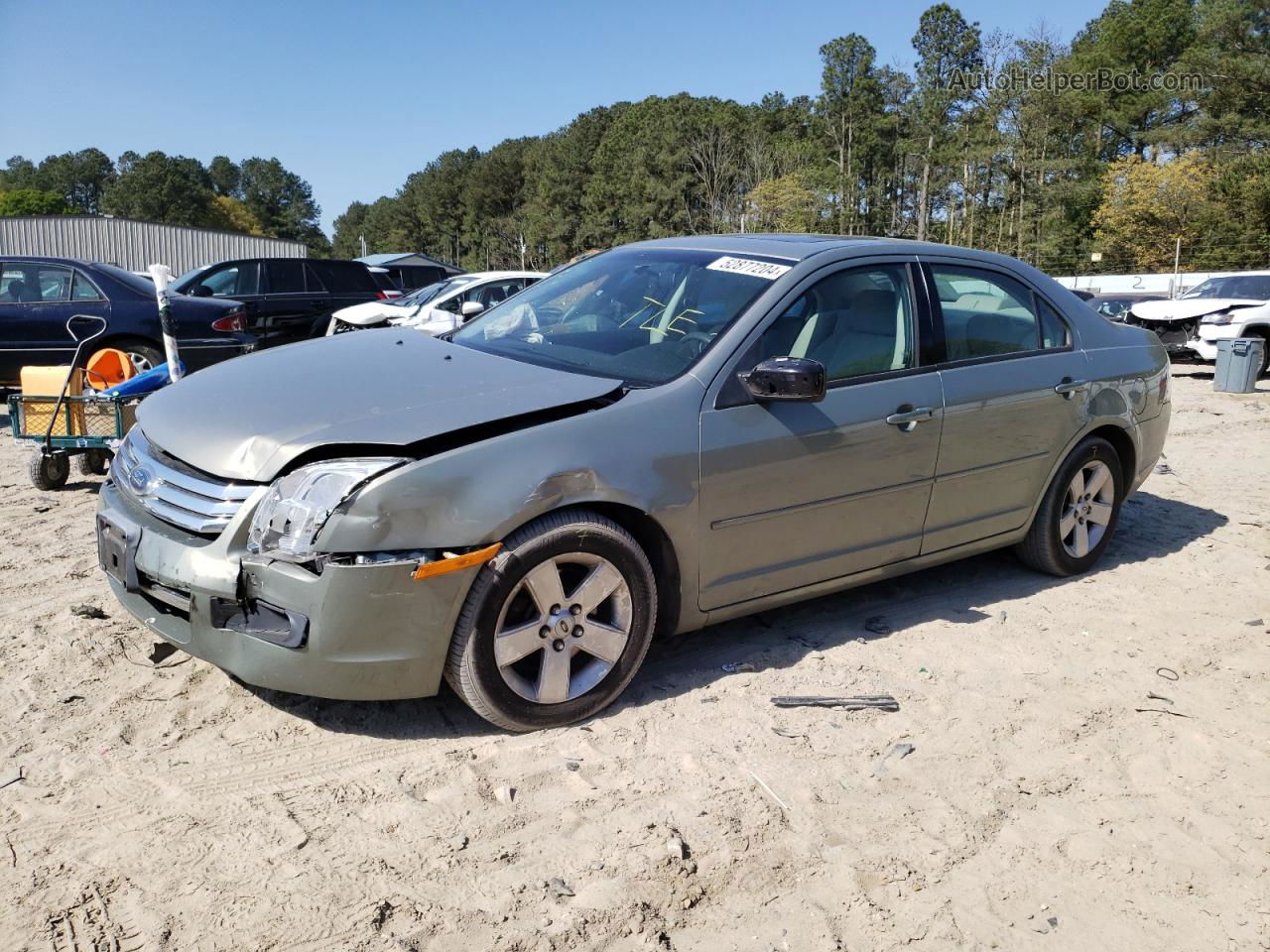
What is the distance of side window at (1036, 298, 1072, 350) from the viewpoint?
16.3ft

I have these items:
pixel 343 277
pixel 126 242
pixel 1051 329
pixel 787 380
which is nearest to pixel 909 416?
pixel 787 380

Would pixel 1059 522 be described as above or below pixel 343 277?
below

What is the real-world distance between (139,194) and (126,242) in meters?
110

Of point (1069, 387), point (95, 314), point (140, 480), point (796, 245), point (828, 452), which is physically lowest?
point (140, 480)

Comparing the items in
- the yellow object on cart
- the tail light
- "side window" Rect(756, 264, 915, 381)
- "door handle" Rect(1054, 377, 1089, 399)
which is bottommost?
the yellow object on cart

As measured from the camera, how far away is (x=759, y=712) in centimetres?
367

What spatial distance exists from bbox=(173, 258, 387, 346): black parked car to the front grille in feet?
35.8

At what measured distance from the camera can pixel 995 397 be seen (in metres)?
4.56

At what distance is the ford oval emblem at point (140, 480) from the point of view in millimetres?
3451

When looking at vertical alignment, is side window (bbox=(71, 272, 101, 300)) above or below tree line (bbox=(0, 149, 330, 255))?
below

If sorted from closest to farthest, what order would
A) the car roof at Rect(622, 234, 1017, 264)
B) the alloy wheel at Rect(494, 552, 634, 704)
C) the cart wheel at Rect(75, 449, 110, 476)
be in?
the alloy wheel at Rect(494, 552, 634, 704) < the car roof at Rect(622, 234, 1017, 264) < the cart wheel at Rect(75, 449, 110, 476)

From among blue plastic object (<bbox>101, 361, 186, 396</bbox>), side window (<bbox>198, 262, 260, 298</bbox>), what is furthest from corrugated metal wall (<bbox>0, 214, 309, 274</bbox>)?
blue plastic object (<bbox>101, 361, 186, 396</bbox>)

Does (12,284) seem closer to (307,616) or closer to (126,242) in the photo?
(307,616)

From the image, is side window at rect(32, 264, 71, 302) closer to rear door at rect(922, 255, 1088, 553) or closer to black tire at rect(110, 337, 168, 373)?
black tire at rect(110, 337, 168, 373)
